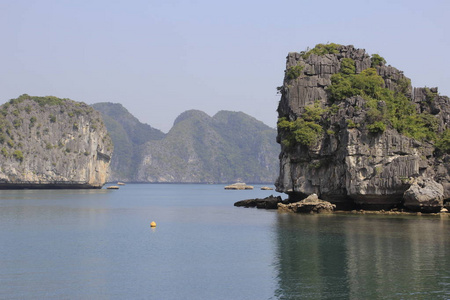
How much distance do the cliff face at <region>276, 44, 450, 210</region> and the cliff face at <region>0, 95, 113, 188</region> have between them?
322 feet

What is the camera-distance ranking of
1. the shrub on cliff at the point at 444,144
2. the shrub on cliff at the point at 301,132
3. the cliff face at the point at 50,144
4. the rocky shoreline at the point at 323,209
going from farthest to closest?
1. the cliff face at the point at 50,144
2. the shrub on cliff at the point at 301,132
3. the shrub on cliff at the point at 444,144
4. the rocky shoreline at the point at 323,209

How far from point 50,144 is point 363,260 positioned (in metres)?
140

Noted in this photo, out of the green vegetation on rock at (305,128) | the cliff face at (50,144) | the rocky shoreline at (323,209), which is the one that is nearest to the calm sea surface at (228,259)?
the rocky shoreline at (323,209)

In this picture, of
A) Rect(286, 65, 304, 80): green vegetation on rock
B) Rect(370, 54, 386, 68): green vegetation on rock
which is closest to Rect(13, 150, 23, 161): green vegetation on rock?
Rect(286, 65, 304, 80): green vegetation on rock

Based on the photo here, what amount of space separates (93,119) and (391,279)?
5934 inches

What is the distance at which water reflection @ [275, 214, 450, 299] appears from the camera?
87.7 ft

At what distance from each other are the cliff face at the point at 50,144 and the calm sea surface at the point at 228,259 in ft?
333

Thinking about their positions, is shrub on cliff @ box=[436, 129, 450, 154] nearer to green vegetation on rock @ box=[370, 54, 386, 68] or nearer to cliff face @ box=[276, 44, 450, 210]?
cliff face @ box=[276, 44, 450, 210]

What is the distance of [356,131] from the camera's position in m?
64.3

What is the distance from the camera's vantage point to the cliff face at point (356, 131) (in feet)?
209

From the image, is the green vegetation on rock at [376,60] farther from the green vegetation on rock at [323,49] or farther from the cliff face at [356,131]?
the green vegetation on rock at [323,49]

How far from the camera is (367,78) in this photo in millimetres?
70750

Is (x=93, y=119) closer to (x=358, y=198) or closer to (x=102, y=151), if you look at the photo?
(x=102, y=151)

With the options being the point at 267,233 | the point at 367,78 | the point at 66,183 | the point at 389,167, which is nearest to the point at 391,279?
the point at 267,233
